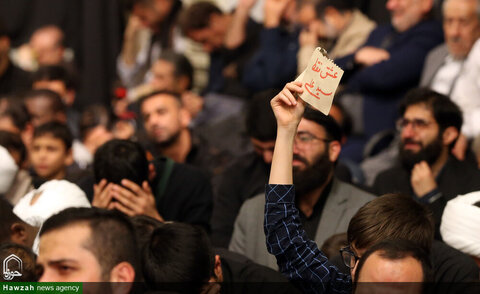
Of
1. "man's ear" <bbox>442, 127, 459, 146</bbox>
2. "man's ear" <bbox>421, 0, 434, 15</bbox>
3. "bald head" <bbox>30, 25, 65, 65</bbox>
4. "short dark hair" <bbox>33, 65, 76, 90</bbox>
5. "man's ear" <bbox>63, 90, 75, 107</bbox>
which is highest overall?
"man's ear" <bbox>421, 0, 434, 15</bbox>

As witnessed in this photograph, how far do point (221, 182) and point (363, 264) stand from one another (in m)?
2.22

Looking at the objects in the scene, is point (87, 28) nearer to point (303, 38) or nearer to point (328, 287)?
point (303, 38)

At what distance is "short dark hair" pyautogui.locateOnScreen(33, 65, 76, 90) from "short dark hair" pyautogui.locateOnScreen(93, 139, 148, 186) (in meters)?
2.86

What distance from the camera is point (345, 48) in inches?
244

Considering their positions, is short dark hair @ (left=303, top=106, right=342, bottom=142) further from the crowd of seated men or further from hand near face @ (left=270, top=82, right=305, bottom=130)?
hand near face @ (left=270, top=82, right=305, bottom=130)

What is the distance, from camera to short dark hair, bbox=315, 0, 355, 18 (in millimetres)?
6168

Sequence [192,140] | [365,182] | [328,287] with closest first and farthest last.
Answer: [328,287]
[365,182]
[192,140]

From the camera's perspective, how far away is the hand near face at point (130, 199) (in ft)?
13.0

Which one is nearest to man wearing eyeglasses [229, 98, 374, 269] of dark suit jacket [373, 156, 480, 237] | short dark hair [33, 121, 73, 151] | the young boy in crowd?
dark suit jacket [373, 156, 480, 237]

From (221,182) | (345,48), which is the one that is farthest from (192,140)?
(345,48)

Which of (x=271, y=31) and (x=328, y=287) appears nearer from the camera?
(x=328, y=287)

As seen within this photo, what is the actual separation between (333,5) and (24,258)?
3.68m

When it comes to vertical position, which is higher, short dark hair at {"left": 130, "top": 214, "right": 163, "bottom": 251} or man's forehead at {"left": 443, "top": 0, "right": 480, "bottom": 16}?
man's forehead at {"left": 443, "top": 0, "right": 480, "bottom": 16}

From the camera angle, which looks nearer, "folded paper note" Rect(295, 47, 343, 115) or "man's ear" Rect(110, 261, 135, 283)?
"man's ear" Rect(110, 261, 135, 283)
